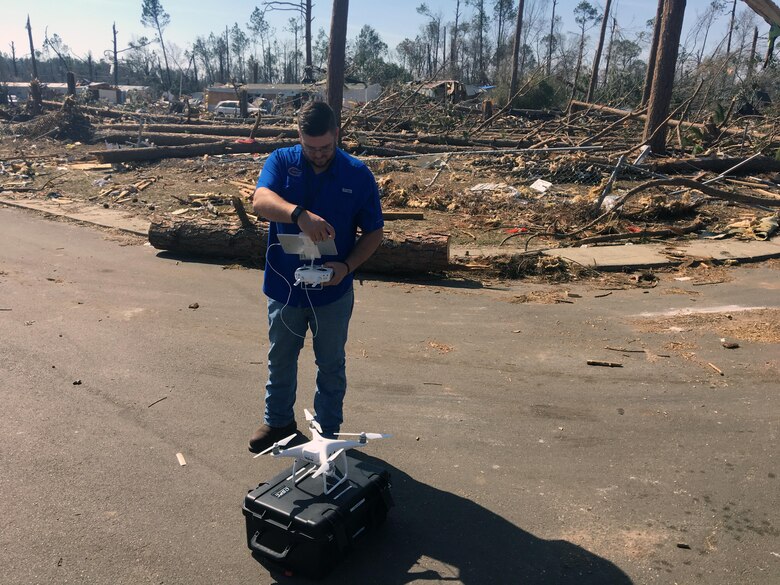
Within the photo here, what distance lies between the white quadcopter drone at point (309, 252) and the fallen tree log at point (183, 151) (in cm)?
1679

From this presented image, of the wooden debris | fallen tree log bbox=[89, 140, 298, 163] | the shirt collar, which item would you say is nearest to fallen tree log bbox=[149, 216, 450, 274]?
the wooden debris

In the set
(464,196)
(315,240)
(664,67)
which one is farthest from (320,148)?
(664,67)

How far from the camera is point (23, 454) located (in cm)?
378

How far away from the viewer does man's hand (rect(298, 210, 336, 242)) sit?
123 inches

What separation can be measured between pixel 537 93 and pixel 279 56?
83232mm

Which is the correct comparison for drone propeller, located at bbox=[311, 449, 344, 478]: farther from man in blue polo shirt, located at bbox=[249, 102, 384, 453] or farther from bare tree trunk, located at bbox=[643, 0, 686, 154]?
bare tree trunk, located at bbox=[643, 0, 686, 154]

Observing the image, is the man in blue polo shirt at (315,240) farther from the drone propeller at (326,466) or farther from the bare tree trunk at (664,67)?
the bare tree trunk at (664,67)

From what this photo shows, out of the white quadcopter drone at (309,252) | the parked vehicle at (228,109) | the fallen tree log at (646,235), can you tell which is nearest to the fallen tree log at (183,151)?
the fallen tree log at (646,235)

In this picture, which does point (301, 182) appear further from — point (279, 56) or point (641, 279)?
point (279, 56)

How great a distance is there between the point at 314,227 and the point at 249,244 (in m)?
5.88

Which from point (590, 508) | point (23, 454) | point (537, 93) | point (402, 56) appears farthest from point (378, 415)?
point (402, 56)

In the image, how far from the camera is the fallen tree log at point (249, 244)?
805cm

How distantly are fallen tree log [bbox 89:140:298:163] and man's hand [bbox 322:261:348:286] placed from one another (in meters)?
16.8

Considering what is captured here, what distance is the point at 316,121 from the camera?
329 cm
